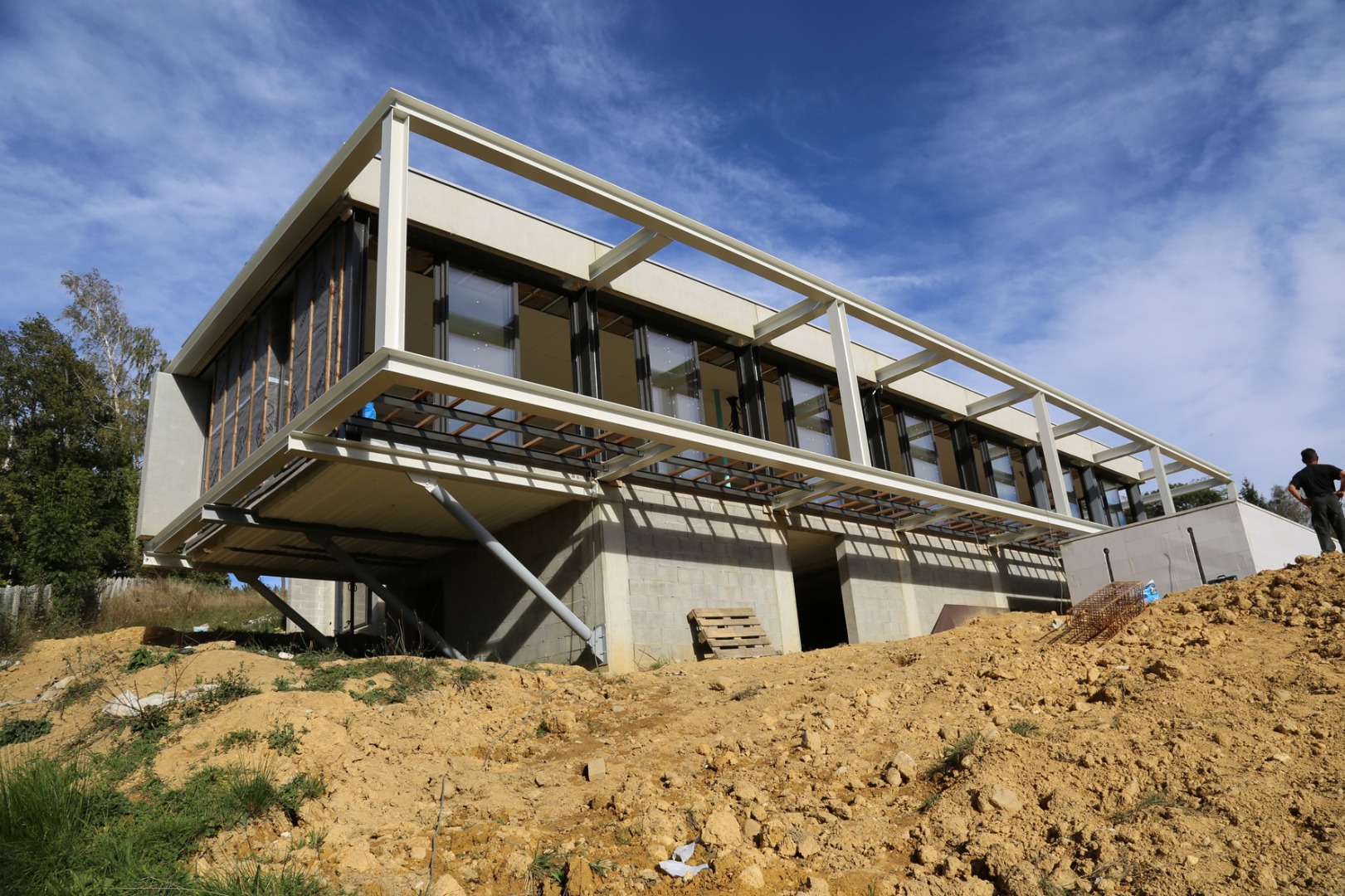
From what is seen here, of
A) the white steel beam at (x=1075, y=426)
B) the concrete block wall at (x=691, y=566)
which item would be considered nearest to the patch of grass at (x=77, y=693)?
the concrete block wall at (x=691, y=566)

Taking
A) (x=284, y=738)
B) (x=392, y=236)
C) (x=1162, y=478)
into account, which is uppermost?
(x=392, y=236)

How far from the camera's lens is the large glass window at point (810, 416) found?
1680 cm

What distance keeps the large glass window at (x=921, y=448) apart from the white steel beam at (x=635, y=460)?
31.2ft

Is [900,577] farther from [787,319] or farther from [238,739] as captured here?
[238,739]

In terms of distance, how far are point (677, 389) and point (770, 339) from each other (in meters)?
2.42

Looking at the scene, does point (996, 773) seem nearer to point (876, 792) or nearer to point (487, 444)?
point (876, 792)

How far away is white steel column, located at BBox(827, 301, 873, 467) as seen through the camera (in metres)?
14.0

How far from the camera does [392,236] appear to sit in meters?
9.09

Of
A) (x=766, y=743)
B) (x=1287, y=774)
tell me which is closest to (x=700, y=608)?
(x=766, y=743)

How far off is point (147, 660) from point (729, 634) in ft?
25.8

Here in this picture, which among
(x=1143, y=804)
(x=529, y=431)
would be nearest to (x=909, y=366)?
(x=529, y=431)

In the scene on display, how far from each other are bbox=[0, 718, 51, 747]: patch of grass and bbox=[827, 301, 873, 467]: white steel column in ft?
35.1

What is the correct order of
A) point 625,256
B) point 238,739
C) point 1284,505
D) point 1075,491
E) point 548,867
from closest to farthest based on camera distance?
1. point 548,867
2. point 238,739
3. point 625,256
4. point 1075,491
5. point 1284,505

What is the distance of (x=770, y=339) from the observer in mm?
16031
